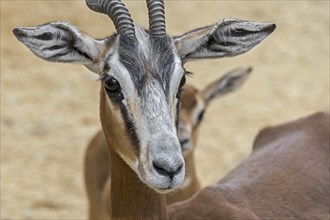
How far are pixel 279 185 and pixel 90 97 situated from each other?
17.2 ft

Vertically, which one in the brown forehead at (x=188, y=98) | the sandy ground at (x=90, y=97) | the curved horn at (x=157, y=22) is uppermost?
the curved horn at (x=157, y=22)

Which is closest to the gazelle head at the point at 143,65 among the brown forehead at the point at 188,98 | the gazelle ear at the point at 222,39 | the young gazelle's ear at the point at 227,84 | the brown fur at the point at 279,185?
the gazelle ear at the point at 222,39

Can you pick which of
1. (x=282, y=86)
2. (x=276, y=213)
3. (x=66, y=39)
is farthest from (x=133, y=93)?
(x=282, y=86)

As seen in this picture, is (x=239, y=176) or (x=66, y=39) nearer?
(x=66, y=39)

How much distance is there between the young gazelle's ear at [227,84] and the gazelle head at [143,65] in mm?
2979

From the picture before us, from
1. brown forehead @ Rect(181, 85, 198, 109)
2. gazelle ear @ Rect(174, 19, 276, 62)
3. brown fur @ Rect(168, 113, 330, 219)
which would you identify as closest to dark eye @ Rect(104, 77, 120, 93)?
gazelle ear @ Rect(174, 19, 276, 62)

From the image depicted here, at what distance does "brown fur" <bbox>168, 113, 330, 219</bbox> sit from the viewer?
623cm

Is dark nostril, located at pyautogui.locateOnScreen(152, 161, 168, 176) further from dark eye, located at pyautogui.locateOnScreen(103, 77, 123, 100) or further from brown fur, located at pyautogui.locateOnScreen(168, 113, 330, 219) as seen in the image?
brown fur, located at pyautogui.locateOnScreen(168, 113, 330, 219)

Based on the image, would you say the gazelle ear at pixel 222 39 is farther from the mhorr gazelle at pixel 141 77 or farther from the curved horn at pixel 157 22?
the curved horn at pixel 157 22

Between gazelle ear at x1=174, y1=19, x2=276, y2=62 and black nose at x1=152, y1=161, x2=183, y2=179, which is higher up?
gazelle ear at x1=174, y1=19, x2=276, y2=62

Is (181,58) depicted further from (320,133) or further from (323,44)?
(323,44)

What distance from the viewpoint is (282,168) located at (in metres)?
6.82

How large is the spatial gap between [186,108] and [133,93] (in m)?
3.10

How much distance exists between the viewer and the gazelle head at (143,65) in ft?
17.0
